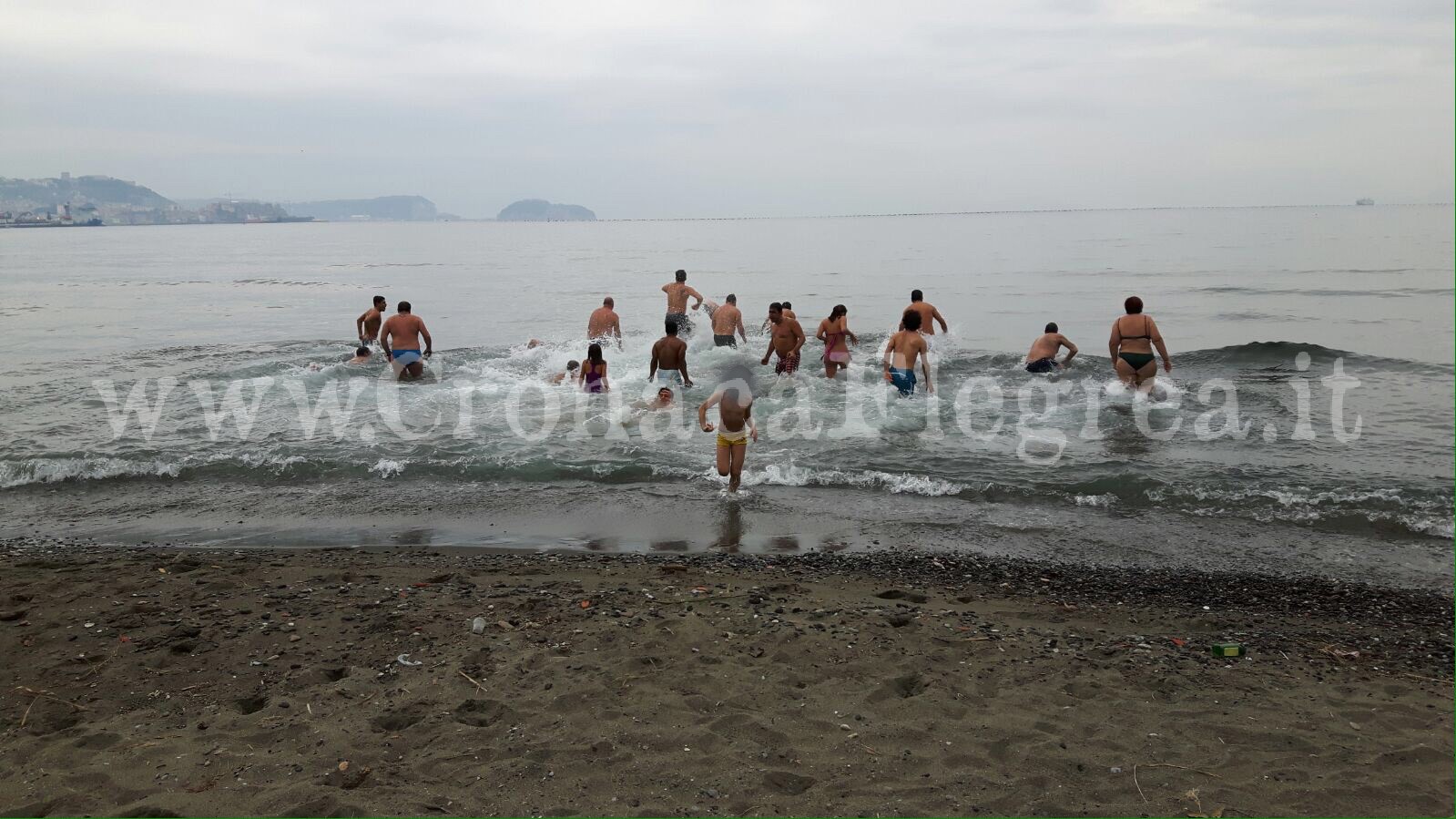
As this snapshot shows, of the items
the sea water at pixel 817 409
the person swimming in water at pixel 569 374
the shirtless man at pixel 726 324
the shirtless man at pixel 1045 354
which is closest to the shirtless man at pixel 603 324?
the sea water at pixel 817 409

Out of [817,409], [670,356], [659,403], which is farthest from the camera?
[670,356]

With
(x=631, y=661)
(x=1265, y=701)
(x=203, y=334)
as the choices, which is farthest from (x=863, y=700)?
(x=203, y=334)

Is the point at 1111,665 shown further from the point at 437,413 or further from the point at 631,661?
the point at 437,413

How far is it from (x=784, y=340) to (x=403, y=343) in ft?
21.1

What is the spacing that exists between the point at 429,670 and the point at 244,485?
573 cm

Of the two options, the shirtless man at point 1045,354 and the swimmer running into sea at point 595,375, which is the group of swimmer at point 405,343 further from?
the shirtless man at point 1045,354

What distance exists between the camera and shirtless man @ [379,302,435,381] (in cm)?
1475

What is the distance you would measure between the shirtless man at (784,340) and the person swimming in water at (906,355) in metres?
1.80

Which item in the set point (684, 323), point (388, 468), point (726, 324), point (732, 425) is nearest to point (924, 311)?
point (726, 324)

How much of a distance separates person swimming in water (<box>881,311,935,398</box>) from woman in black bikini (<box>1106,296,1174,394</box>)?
2807 mm

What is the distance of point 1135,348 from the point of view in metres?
12.8

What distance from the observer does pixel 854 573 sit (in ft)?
21.0

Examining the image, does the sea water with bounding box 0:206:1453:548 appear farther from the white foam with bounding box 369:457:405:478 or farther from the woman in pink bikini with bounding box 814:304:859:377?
the woman in pink bikini with bounding box 814:304:859:377

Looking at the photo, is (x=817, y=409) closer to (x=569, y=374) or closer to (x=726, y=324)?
(x=569, y=374)
